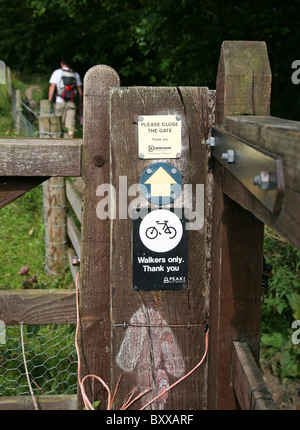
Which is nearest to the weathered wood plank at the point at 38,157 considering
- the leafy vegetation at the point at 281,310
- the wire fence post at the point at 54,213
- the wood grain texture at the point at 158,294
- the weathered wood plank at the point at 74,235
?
the wood grain texture at the point at 158,294

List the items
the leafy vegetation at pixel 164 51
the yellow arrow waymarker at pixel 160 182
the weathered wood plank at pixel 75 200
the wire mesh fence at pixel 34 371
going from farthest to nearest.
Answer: the weathered wood plank at pixel 75 200, the leafy vegetation at pixel 164 51, the wire mesh fence at pixel 34 371, the yellow arrow waymarker at pixel 160 182

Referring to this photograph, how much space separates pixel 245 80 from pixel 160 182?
406 mm

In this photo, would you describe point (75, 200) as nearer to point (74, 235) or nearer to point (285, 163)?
point (74, 235)

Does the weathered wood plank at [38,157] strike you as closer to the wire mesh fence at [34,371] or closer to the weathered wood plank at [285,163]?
the weathered wood plank at [285,163]

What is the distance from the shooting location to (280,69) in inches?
346

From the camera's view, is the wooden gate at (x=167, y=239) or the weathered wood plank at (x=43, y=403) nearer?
the wooden gate at (x=167, y=239)

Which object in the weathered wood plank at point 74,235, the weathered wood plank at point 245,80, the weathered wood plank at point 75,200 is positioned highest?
the weathered wood plank at point 245,80

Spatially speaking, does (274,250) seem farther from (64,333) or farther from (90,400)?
(90,400)

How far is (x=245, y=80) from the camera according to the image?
1.60 metres

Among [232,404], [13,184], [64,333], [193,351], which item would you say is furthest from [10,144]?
[64,333]

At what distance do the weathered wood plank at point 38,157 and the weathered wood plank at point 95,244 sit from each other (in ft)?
0.16

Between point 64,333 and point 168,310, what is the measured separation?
224cm

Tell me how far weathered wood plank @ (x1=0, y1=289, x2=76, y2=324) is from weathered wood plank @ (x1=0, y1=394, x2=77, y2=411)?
1.02 ft

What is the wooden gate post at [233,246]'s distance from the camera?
5.25 feet
